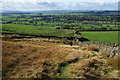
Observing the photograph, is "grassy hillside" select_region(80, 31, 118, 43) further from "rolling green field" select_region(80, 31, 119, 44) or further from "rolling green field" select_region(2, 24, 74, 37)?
"rolling green field" select_region(2, 24, 74, 37)

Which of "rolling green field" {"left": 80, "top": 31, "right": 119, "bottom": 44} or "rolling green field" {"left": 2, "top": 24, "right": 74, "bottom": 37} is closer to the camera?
"rolling green field" {"left": 80, "top": 31, "right": 119, "bottom": 44}

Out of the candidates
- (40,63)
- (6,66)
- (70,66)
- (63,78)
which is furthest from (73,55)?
(6,66)

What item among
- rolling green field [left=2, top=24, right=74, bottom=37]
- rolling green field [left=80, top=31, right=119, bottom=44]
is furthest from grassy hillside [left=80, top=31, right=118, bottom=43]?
rolling green field [left=2, top=24, right=74, bottom=37]

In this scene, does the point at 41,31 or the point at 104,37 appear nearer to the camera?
the point at 104,37

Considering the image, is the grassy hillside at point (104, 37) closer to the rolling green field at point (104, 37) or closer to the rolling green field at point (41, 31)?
the rolling green field at point (104, 37)

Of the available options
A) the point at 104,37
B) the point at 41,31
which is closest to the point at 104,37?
the point at 104,37

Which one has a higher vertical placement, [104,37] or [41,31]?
[41,31]

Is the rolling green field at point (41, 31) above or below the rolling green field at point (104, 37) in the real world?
above

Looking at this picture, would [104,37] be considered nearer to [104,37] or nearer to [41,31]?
[104,37]

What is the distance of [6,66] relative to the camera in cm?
2180

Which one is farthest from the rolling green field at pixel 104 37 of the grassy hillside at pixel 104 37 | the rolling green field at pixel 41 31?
the rolling green field at pixel 41 31

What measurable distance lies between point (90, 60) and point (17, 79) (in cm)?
1122

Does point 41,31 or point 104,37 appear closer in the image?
point 104,37

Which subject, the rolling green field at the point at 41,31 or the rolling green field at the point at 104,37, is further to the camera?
the rolling green field at the point at 41,31
